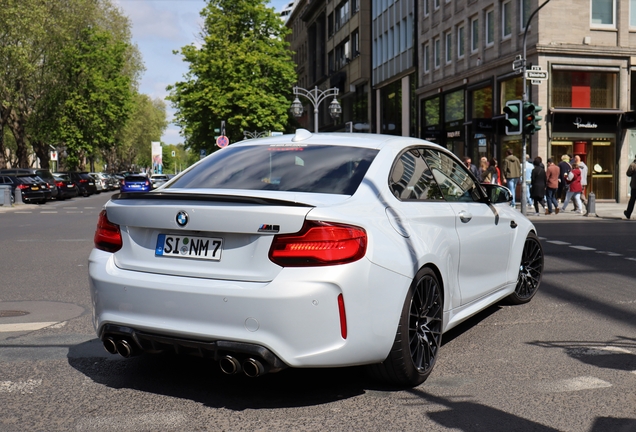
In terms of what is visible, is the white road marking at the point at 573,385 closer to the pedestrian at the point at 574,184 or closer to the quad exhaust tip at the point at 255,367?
the quad exhaust tip at the point at 255,367

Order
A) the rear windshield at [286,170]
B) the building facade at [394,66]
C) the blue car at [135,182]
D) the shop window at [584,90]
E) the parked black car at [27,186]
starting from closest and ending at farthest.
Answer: the rear windshield at [286,170], the shop window at [584,90], the parked black car at [27,186], the building facade at [394,66], the blue car at [135,182]

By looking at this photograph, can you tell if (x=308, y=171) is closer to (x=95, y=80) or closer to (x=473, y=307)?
(x=473, y=307)

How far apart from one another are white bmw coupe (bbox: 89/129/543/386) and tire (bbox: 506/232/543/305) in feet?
7.67

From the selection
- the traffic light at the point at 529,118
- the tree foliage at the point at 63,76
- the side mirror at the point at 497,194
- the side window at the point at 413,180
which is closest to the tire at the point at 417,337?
the side window at the point at 413,180

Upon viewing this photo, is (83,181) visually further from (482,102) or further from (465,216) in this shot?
(465,216)

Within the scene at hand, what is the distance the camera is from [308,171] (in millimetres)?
4867

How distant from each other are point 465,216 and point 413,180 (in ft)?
2.12

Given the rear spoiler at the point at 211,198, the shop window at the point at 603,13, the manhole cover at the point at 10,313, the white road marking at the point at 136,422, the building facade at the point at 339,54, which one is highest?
the building facade at the point at 339,54

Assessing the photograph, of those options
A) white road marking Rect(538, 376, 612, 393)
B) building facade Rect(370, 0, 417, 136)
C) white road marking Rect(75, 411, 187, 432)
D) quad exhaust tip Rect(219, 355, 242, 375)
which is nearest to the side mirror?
white road marking Rect(538, 376, 612, 393)

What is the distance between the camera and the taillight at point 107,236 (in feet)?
15.3

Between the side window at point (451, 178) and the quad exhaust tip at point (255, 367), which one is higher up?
the side window at point (451, 178)

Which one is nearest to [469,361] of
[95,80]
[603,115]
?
[603,115]

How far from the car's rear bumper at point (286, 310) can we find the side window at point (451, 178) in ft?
4.60

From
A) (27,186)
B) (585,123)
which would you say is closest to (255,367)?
(585,123)
